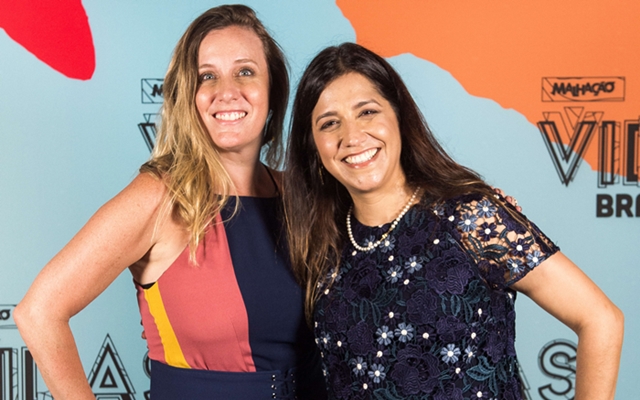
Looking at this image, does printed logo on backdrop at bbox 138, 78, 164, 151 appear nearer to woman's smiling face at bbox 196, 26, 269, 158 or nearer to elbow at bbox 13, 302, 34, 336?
woman's smiling face at bbox 196, 26, 269, 158

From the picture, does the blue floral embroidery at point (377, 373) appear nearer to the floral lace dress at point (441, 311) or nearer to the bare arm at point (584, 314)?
the floral lace dress at point (441, 311)

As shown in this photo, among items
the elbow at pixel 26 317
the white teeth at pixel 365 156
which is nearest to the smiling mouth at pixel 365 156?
the white teeth at pixel 365 156

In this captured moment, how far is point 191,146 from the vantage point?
1795 millimetres

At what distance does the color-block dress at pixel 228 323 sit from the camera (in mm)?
1648

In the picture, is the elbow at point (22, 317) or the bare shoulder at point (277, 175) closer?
the elbow at point (22, 317)

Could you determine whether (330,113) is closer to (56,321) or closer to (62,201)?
(56,321)

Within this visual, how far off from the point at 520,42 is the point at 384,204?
1.41m

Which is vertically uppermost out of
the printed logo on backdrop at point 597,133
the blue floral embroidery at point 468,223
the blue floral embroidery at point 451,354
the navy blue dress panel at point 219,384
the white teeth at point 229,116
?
the printed logo on backdrop at point 597,133

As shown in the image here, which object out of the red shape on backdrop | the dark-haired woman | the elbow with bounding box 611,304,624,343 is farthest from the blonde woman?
the red shape on backdrop

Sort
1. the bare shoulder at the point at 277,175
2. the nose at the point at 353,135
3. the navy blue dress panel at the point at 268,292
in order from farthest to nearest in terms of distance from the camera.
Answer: the bare shoulder at the point at 277,175 → the navy blue dress panel at the point at 268,292 → the nose at the point at 353,135

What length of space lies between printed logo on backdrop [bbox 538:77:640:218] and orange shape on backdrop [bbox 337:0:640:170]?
12 mm

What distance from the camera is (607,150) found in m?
2.69

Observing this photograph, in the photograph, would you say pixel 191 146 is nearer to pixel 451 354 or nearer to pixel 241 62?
pixel 241 62

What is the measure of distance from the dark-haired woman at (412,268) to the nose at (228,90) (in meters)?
0.18
